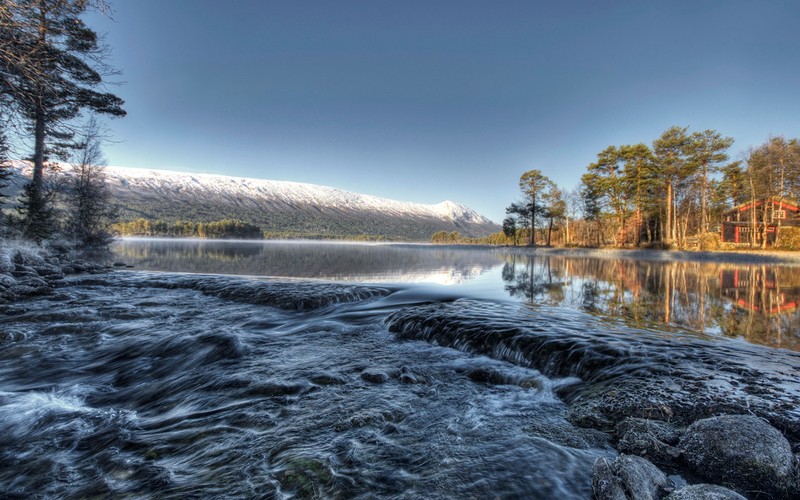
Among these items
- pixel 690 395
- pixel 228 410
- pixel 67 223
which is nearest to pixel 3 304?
pixel 228 410

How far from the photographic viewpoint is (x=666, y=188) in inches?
1725

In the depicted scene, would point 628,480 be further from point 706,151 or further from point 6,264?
point 706,151

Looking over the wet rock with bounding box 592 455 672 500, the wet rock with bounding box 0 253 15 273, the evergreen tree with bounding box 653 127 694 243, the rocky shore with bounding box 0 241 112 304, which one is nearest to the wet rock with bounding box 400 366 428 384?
the wet rock with bounding box 592 455 672 500

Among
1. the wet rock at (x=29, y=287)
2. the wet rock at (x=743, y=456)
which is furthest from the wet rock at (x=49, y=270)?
the wet rock at (x=743, y=456)

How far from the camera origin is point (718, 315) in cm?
775

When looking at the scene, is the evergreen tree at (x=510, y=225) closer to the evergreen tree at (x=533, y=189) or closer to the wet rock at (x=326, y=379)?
the evergreen tree at (x=533, y=189)

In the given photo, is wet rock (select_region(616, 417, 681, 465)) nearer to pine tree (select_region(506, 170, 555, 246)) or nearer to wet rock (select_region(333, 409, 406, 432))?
wet rock (select_region(333, 409, 406, 432))

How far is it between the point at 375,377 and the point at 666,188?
52815 millimetres

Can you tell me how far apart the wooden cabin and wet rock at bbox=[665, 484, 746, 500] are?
55764mm

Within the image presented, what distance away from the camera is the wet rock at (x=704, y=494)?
207cm

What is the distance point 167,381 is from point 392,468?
3.71m

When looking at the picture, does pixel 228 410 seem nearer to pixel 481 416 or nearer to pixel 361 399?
pixel 361 399

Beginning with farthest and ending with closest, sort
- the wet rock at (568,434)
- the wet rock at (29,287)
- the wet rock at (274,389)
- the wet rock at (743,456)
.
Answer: the wet rock at (29,287) → the wet rock at (274,389) → the wet rock at (568,434) → the wet rock at (743,456)

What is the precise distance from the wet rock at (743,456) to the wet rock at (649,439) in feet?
0.35
